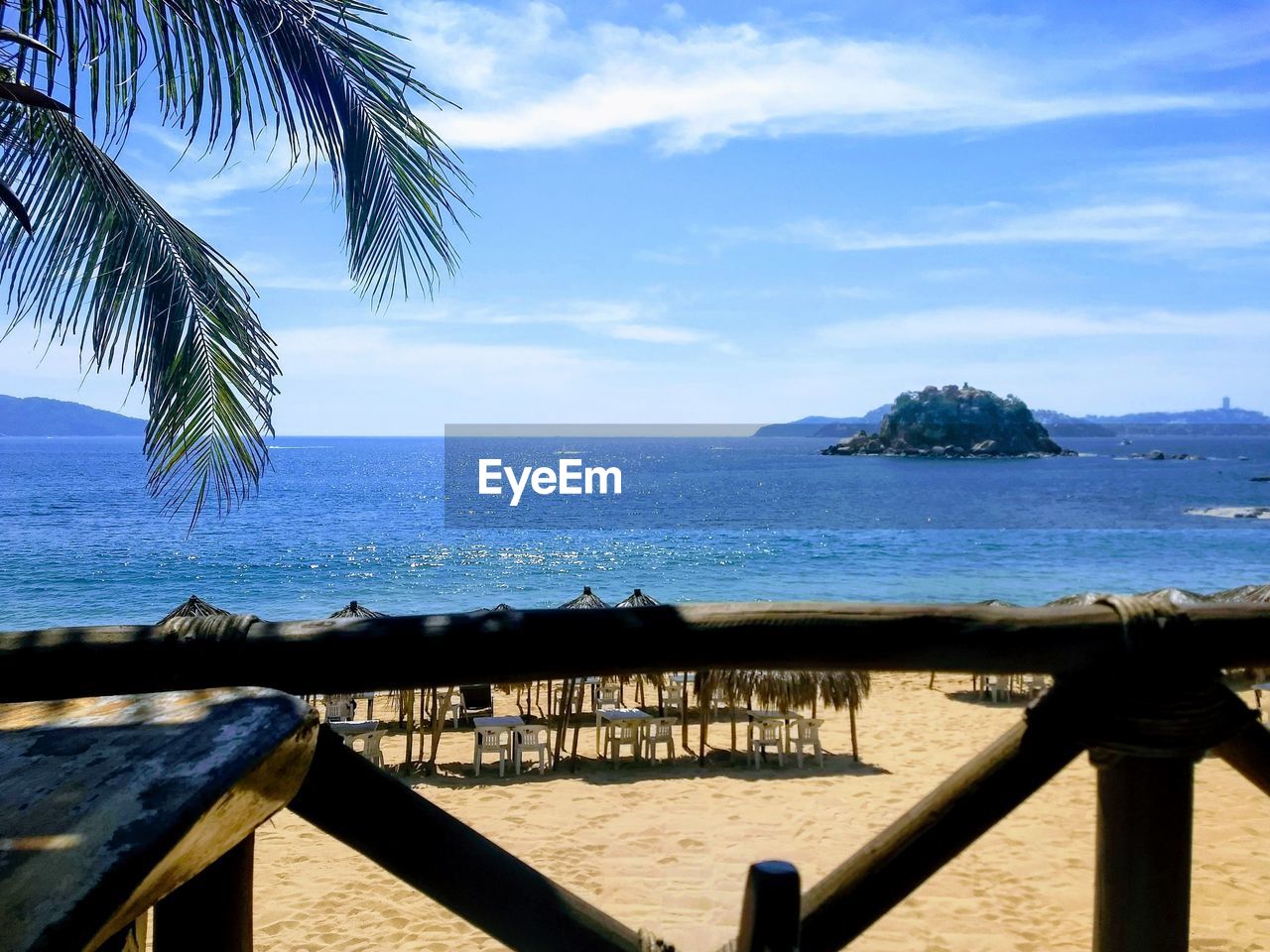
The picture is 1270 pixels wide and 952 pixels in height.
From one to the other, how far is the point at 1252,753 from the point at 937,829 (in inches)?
25.8

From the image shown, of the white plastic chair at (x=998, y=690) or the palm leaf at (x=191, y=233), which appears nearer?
the palm leaf at (x=191, y=233)

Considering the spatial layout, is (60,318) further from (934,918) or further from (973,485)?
(973,485)

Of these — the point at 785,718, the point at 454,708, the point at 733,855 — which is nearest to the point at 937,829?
the point at 733,855

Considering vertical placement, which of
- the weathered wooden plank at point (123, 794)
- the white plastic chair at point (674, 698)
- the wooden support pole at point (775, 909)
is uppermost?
the weathered wooden plank at point (123, 794)

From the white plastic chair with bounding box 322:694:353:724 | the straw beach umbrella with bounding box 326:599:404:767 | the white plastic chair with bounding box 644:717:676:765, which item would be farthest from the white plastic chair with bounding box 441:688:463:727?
the white plastic chair with bounding box 644:717:676:765

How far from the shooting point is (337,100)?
4066 millimetres

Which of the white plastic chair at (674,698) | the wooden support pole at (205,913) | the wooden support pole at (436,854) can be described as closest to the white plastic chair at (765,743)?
the white plastic chair at (674,698)

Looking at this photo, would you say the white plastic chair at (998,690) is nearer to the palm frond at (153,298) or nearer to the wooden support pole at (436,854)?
the palm frond at (153,298)

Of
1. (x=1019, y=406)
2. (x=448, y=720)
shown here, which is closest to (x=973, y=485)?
(x=1019, y=406)

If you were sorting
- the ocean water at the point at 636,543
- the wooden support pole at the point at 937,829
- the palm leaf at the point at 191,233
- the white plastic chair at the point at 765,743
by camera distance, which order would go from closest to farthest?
the wooden support pole at the point at 937,829 < the palm leaf at the point at 191,233 < the white plastic chair at the point at 765,743 < the ocean water at the point at 636,543

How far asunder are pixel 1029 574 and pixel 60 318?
1513 inches

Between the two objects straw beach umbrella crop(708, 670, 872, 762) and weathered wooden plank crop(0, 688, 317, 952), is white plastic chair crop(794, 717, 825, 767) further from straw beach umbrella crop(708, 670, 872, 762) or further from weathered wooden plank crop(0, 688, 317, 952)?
weathered wooden plank crop(0, 688, 317, 952)

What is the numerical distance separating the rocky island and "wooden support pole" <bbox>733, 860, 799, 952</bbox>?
119 metres

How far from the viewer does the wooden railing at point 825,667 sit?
4.31 feet
